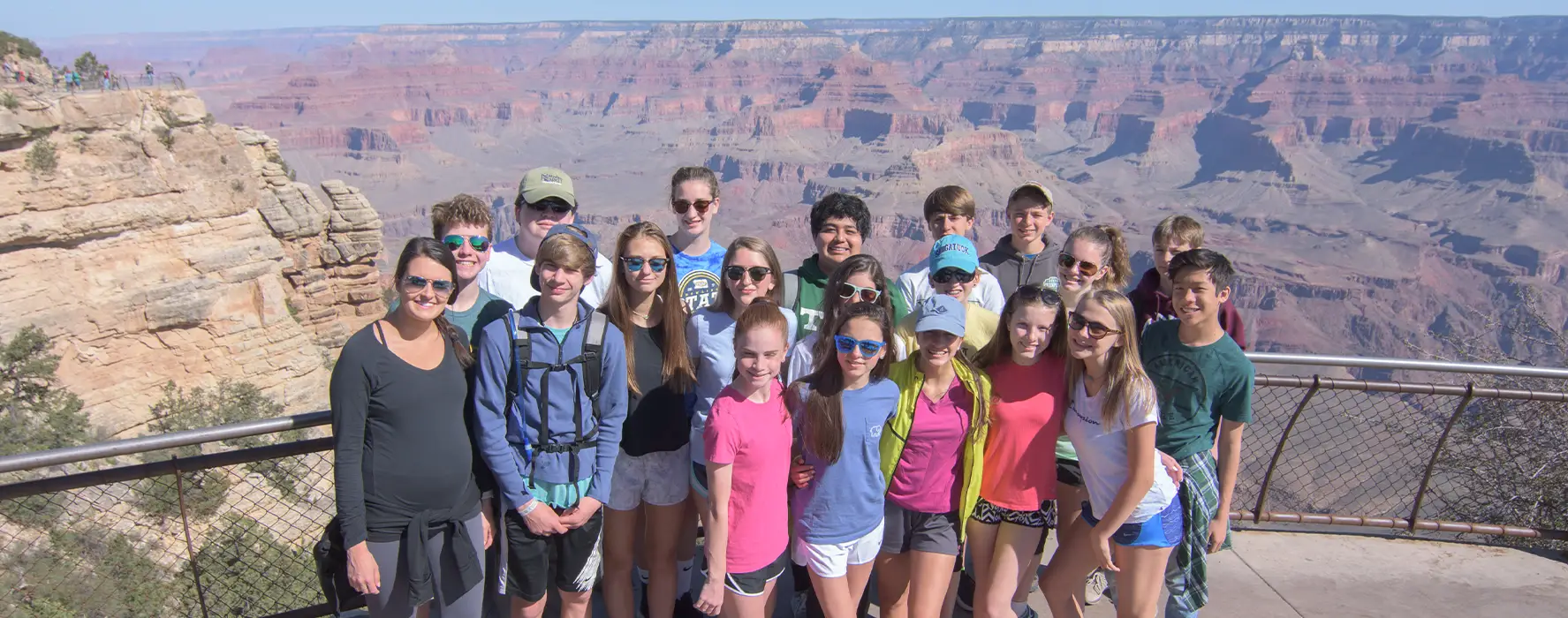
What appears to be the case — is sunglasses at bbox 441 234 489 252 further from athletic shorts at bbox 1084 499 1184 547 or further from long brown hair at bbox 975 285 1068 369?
athletic shorts at bbox 1084 499 1184 547

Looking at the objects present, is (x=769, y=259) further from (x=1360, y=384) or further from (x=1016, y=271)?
(x=1360, y=384)

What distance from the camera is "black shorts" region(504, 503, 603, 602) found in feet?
10.3

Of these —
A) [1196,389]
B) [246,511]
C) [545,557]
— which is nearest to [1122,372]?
[1196,389]

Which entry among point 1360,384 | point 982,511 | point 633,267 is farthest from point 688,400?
point 1360,384

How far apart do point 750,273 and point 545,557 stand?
131 centimetres

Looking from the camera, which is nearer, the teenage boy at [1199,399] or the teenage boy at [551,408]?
the teenage boy at [551,408]

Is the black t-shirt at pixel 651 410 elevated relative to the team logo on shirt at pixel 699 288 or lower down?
lower down

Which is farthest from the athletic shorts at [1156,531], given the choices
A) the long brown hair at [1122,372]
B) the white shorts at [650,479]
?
the white shorts at [650,479]

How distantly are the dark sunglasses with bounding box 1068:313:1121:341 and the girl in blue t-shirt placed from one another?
0.66 metres

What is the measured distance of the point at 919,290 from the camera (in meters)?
4.07

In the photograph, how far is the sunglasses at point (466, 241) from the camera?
3727mm

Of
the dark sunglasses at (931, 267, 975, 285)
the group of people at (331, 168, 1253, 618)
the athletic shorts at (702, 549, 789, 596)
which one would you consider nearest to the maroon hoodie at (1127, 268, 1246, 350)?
the group of people at (331, 168, 1253, 618)

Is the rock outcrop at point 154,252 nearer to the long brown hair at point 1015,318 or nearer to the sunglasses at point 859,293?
the sunglasses at point 859,293

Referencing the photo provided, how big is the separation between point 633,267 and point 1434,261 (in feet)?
400
